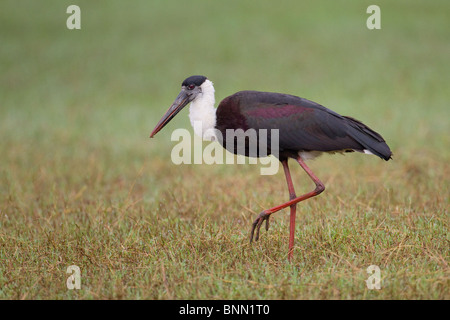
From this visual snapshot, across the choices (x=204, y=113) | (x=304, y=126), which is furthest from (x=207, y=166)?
(x=304, y=126)

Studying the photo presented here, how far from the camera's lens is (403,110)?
12031 mm

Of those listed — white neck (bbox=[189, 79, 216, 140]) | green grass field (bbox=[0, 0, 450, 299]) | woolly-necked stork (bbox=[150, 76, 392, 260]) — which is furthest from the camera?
white neck (bbox=[189, 79, 216, 140])

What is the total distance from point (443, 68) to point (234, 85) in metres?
5.18

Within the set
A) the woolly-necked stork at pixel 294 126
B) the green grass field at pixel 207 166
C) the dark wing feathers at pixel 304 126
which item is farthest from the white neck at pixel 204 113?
the green grass field at pixel 207 166

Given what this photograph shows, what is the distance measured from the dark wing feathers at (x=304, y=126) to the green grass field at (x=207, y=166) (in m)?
0.69

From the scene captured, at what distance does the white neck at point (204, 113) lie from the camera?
5.12 meters

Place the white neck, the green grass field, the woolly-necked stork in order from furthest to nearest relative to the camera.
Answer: the white neck, the woolly-necked stork, the green grass field

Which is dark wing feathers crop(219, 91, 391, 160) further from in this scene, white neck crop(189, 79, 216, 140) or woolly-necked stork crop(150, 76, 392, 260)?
white neck crop(189, 79, 216, 140)

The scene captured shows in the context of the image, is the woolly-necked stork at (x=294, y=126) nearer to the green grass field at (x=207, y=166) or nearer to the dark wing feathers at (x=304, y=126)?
the dark wing feathers at (x=304, y=126)

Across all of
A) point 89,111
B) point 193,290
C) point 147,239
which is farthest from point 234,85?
point 193,290

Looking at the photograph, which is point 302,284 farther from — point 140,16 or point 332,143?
point 140,16

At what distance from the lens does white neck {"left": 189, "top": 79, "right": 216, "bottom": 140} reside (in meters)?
5.12

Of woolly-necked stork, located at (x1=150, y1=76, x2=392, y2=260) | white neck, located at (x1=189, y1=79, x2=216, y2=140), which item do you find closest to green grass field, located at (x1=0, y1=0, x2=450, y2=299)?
woolly-necked stork, located at (x1=150, y1=76, x2=392, y2=260)
